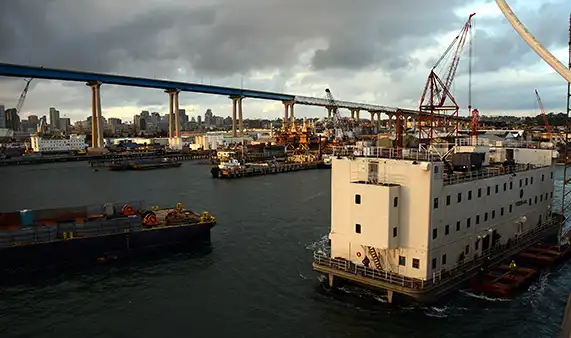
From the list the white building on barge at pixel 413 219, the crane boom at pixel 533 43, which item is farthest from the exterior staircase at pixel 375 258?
the crane boom at pixel 533 43

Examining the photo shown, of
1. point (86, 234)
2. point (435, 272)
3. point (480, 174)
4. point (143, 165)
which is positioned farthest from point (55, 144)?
point (435, 272)

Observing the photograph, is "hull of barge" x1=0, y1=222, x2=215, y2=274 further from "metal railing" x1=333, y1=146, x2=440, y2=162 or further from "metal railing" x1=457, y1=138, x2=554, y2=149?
"metal railing" x1=457, y1=138, x2=554, y2=149

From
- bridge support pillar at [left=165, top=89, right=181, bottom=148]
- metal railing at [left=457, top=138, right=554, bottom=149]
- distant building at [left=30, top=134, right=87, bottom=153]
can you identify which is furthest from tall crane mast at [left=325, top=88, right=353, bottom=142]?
metal railing at [left=457, top=138, right=554, bottom=149]

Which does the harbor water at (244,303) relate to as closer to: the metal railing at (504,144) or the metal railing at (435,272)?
the metal railing at (435,272)

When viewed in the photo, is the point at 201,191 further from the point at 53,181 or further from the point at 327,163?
the point at 327,163

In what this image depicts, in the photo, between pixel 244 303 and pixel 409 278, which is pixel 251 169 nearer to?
pixel 244 303

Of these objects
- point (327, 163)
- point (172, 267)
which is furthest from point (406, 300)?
point (327, 163)
